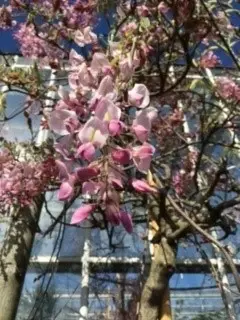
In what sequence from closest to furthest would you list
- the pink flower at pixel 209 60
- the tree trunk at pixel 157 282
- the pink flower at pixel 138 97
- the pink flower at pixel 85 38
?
the pink flower at pixel 138 97 < the tree trunk at pixel 157 282 < the pink flower at pixel 85 38 < the pink flower at pixel 209 60

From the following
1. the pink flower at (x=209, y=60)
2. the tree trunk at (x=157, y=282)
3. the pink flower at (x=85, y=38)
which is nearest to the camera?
the tree trunk at (x=157, y=282)

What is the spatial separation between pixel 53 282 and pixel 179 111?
3.78 ft

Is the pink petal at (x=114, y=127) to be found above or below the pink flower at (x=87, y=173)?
above

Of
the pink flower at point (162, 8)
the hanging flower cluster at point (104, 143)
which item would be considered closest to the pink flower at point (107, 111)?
the hanging flower cluster at point (104, 143)

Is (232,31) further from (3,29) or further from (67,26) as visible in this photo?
(3,29)

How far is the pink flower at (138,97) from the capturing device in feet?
2.78

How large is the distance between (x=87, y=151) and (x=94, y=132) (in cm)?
3

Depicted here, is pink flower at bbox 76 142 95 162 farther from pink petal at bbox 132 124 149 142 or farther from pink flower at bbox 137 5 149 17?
pink flower at bbox 137 5 149 17

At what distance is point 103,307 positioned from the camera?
8.39 feet

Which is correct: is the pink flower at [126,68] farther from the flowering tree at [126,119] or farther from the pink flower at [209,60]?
the pink flower at [209,60]

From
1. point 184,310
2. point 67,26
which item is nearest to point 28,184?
point 67,26

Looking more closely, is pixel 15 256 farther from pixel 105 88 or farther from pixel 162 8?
pixel 105 88

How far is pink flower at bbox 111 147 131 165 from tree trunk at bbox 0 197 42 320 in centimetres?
122

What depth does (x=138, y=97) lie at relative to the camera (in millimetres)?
847
